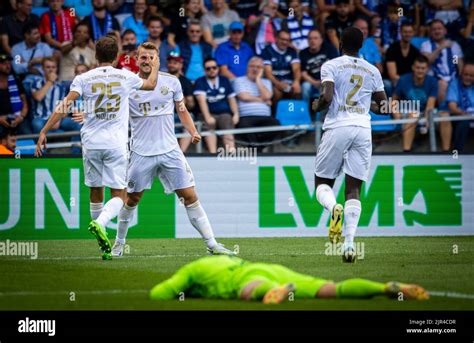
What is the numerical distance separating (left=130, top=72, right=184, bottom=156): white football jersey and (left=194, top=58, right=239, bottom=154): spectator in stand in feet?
19.6

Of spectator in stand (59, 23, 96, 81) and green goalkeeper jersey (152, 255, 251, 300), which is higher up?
spectator in stand (59, 23, 96, 81)

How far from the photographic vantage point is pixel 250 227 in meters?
18.2

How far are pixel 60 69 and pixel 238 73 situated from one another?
3.32m

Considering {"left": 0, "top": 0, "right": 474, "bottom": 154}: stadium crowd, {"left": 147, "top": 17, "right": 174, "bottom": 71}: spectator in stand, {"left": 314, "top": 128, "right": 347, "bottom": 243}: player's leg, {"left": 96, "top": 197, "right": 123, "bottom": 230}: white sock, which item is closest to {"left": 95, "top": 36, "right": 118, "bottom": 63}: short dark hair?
{"left": 96, "top": 197, "right": 123, "bottom": 230}: white sock

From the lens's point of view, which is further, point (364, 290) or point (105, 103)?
point (105, 103)

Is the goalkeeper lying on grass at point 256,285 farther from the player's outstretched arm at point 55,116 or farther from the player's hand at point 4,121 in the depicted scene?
the player's hand at point 4,121

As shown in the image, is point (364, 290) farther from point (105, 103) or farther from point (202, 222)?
point (105, 103)

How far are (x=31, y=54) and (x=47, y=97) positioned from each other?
44.0 inches

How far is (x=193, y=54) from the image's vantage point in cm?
2073

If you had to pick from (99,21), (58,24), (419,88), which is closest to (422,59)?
(419,88)

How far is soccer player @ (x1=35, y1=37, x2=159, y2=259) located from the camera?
13258 mm

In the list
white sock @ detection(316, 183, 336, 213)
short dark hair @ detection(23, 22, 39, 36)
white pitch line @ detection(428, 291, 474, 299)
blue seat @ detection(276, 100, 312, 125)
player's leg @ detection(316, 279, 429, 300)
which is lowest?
white pitch line @ detection(428, 291, 474, 299)

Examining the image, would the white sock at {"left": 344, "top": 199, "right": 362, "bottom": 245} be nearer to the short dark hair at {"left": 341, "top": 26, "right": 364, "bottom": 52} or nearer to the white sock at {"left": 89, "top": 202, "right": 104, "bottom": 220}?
the short dark hair at {"left": 341, "top": 26, "right": 364, "bottom": 52}
